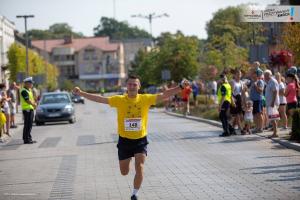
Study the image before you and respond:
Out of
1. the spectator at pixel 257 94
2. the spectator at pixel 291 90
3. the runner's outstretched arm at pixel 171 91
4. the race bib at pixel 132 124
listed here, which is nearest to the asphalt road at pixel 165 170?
the spectator at pixel 257 94

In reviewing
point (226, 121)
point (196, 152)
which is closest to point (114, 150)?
point (196, 152)

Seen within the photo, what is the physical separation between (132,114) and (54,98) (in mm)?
24836

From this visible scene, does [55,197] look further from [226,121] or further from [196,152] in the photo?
[226,121]

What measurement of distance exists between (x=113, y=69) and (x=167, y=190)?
152101mm

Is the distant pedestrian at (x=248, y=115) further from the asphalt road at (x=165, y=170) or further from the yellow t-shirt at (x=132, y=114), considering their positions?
the yellow t-shirt at (x=132, y=114)

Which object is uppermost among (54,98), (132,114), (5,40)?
(5,40)

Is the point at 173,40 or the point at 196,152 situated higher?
the point at 173,40

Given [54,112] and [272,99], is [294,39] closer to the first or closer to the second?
[272,99]

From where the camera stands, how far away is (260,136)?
19797mm

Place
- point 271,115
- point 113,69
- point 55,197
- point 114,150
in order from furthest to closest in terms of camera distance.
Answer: point 113,69, point 271,115, point 114,150, point 55,197

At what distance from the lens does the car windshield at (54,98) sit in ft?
111

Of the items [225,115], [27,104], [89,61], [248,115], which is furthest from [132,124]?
[89,61]

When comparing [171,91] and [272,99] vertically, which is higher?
[171,91]

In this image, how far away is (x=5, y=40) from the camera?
9400 cm
